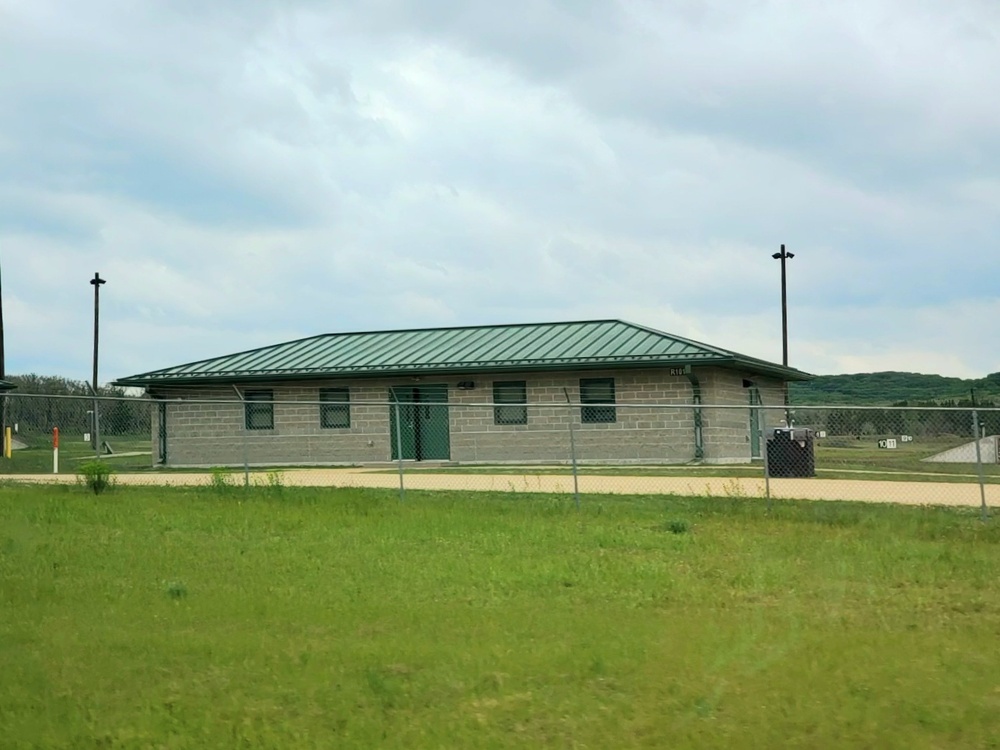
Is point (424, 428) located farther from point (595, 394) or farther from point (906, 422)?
point (906, 422)

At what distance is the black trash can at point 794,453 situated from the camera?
24.1 m

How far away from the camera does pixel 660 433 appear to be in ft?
100

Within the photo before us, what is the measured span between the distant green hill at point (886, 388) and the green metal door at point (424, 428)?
41.9 meters

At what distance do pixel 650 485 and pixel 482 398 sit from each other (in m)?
11.7

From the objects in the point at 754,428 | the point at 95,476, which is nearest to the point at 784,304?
the point at 754,428

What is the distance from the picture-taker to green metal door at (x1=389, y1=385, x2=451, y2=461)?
3281cm

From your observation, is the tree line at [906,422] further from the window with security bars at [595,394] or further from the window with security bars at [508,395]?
the window with security bars at [508,395]

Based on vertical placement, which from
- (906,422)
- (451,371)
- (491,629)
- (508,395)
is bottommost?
(491,629)

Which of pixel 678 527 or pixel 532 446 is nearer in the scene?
pixel 678 527

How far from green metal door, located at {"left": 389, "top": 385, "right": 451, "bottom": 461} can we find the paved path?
746 centimetres

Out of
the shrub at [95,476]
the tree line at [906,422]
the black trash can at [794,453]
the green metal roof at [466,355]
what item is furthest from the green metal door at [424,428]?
the shrub at [95,476]

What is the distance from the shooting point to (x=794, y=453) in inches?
957

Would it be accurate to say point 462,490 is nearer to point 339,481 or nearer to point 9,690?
point 339,481

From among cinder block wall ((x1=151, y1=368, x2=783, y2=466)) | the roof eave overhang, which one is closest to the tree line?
the roof eave overhang
